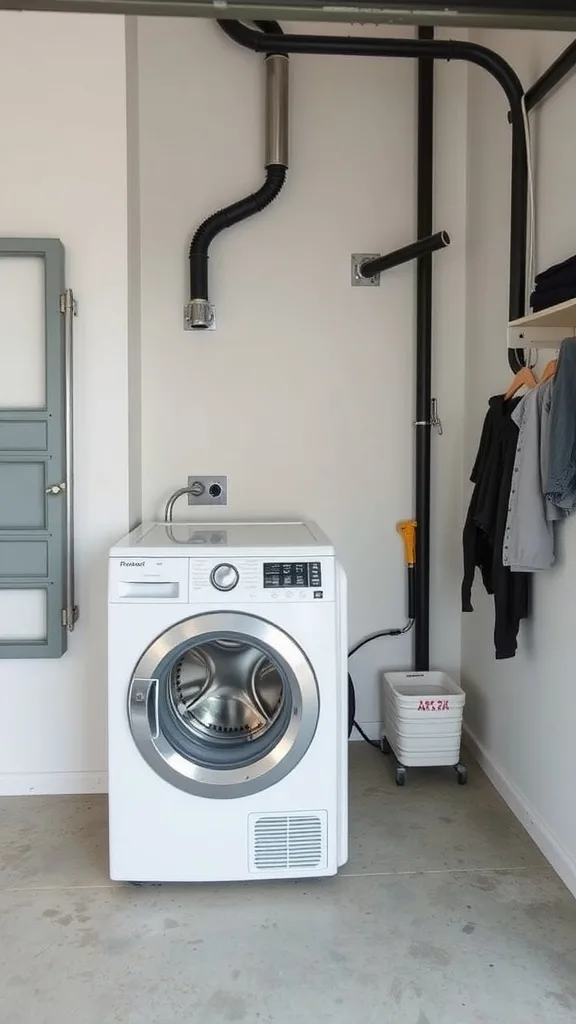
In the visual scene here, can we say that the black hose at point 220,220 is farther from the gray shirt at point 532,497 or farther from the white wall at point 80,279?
the gray shirt at point 532,497

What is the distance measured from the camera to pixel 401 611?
2.98 meters

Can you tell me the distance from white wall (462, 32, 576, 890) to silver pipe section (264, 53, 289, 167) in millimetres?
706

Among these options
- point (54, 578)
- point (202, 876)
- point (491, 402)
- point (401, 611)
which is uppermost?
point (491, 402)

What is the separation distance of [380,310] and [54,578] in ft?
5.07

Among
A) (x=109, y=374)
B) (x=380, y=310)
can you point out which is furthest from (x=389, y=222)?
(x=109, y=374)

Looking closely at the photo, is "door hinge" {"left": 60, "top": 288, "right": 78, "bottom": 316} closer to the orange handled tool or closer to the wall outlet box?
the wall outlet box

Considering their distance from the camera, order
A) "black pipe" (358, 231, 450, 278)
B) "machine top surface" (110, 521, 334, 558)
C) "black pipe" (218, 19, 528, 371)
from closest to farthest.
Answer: "machine top surface" (110, 521, 334, 558) → "black pipe" (218, 19, 528, 371) → "black pipe" (358, 231, 450, 278)

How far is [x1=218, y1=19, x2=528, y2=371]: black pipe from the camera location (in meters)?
2.23

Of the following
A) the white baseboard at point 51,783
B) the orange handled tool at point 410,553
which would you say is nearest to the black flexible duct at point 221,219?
the orange handled tool at point 410,553

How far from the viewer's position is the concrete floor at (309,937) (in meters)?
1.59

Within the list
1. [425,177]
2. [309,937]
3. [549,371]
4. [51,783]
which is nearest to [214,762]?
[309,937]

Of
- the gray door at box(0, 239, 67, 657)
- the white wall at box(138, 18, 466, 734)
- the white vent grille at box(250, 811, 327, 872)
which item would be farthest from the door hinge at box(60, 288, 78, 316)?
the white vent grille at box(250, 811, 327, 872)

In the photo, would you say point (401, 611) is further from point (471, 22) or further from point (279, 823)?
point (471, 22)

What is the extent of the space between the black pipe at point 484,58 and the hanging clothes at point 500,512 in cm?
21
